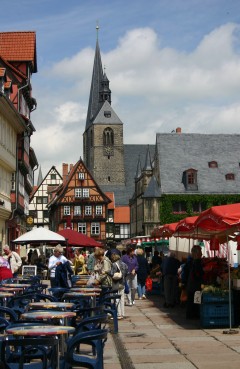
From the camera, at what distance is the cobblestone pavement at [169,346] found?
11.2 meters

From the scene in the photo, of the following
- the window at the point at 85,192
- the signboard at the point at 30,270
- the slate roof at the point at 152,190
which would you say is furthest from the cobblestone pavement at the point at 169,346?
the window at the point at 85,192

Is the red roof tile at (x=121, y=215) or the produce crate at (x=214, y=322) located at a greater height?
the red roof tile at (x=121, y=215)

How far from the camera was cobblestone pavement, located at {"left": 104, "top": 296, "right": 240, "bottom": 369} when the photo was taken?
36.7 feet

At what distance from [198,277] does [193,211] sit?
204 ft

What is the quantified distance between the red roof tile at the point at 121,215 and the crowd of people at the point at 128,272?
8957 centimetres

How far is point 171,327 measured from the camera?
54.0 ft

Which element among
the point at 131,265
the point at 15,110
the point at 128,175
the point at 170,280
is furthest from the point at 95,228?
the point at 170,280

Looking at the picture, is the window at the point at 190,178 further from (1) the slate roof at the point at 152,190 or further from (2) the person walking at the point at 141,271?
(2) the person walking at the point at 141,271

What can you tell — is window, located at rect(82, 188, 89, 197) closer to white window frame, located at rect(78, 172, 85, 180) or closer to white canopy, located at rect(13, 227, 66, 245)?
white window frame, located at rect(78, 172, 85, 180)

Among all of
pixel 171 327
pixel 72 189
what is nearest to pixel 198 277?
pixel 171 327

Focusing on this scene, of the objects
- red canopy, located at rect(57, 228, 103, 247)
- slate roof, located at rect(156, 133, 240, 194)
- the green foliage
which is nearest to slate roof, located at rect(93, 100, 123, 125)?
slate roof, located at rect(156, 133, 240, 194)

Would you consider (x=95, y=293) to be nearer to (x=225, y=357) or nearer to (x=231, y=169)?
(x=225, y=357)

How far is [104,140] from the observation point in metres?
148

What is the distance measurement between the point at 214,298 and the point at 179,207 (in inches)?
2563
